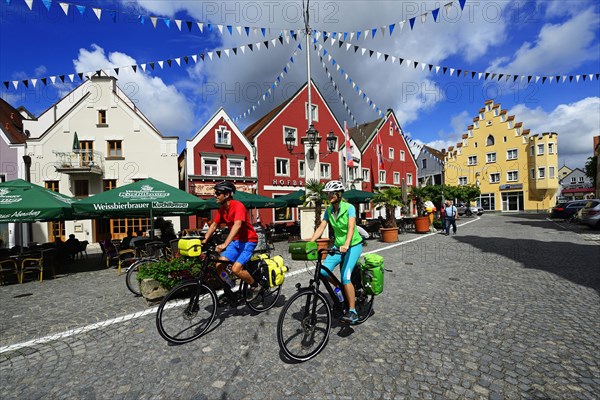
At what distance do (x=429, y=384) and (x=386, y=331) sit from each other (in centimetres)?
115

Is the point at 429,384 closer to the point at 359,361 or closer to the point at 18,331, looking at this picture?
the point at 359,361

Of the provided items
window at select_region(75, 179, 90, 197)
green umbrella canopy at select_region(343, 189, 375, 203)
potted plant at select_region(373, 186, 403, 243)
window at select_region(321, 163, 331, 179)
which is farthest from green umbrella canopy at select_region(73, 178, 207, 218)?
window at select_region(321, 163, 331, 179)

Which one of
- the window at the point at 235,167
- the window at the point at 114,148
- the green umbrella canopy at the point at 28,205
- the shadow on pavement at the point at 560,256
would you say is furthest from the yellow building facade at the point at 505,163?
the green umbrella canopy at the point at 28,205

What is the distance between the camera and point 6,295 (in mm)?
6508

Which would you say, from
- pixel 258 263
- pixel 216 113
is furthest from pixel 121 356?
pixel 216 113

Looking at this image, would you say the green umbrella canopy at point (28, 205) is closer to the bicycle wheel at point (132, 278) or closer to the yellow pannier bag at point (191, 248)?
the bicycle wheel at point (132, 278)

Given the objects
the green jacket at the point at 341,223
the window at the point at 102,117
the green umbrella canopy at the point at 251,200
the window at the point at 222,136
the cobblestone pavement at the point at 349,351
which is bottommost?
the cobblestone pavement at the point at 349,351

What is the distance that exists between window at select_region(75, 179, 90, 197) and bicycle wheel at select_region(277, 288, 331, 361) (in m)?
21.4

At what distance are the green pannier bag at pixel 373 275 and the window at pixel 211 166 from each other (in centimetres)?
2032

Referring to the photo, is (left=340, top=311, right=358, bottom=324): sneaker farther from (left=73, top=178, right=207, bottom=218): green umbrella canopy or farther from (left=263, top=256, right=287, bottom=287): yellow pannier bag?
(left=73, top=178, right=207, bottom=218): green umbrella canopy

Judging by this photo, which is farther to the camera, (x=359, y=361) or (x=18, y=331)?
(x=18, y=331)

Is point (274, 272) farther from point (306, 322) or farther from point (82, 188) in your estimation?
point (82, 188)

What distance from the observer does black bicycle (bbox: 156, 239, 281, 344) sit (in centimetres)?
371

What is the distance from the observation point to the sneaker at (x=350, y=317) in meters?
3.67
